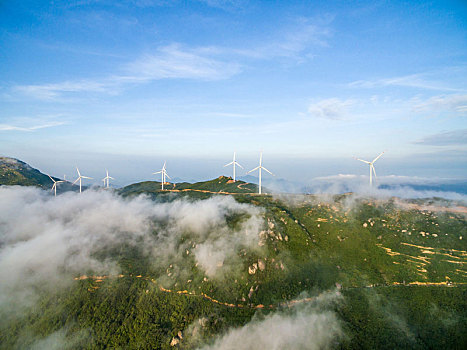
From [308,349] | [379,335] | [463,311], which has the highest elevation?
[463,311]

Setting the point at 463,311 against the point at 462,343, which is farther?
the point at 463,311

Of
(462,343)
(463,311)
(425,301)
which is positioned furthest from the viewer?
(425,301)

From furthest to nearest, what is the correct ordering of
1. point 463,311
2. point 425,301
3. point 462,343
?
1. point 425,301
2. point 463,311
3. point 462,343

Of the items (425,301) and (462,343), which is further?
(425,301)

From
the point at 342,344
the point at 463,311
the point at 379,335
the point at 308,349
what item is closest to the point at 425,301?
the point at 463,311

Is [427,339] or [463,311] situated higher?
[463,311]

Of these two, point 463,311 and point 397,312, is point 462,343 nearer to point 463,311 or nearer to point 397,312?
point 463,311

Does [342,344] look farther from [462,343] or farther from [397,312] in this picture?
[462,343]

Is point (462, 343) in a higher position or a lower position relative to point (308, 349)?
higher

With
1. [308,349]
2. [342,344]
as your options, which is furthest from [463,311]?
[308,349]
